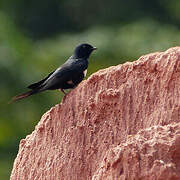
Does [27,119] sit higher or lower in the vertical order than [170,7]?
lower

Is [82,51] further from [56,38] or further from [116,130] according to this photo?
[56,38]

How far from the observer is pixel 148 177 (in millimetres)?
9344

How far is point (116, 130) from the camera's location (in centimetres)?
1025

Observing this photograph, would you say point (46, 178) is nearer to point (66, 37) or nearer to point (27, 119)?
point (27, 119)

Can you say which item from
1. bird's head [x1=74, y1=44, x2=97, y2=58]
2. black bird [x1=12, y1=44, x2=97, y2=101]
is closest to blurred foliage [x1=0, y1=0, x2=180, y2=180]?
bird's head [x1=74, y1=44, x2=97, y2=58]

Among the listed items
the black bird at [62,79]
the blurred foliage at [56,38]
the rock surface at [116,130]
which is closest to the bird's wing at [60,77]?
the black bird at [62,79]

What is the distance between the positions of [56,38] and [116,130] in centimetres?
2132

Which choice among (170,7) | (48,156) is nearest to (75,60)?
(48,156)

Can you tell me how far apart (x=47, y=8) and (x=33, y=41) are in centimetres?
455

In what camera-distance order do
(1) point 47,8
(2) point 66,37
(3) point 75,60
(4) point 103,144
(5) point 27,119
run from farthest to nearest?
1. (1) point 47,8
2. (2) point 66,37
3. (5) point 27,119
4. (3) point 75,60
5. (4) point 103,144

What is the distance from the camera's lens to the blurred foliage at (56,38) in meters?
25.1

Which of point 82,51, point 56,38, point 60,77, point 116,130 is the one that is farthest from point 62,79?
point 56,38

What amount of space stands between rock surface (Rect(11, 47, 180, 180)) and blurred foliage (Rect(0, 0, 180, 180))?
10.9 metres

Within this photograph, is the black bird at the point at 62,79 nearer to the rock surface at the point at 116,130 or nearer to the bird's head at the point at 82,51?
the bird's head at the point at 82,51
